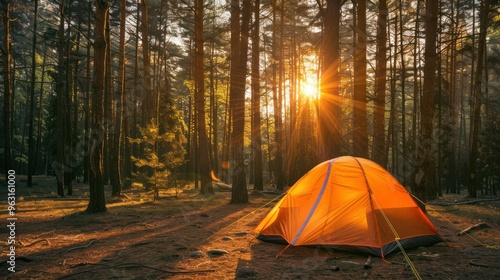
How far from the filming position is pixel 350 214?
6398 mm

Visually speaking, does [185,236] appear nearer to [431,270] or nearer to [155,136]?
[431,270]

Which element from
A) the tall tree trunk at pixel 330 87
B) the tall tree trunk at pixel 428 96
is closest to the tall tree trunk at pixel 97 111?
the tall tree trunk at pixel 330 87

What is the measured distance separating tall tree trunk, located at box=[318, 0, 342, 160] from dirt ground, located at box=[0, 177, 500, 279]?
10.3 feet

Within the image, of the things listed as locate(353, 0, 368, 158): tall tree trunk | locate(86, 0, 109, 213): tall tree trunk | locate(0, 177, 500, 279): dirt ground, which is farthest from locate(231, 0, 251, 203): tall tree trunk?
locate(86, 0, 109, 213): tall tree trunk

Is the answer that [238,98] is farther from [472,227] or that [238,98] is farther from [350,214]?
[472,227]

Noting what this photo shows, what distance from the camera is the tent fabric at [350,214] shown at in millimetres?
6117

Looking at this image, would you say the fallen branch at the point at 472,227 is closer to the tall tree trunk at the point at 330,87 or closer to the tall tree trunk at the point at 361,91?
the tall tree trunk at the point at 330,87

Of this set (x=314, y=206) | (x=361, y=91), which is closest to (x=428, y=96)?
(x=361, y=91)

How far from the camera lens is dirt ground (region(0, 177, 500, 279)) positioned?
5.07 meters

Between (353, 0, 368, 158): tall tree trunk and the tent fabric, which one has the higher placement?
(353, 0, 368, 158): tall tree trunk

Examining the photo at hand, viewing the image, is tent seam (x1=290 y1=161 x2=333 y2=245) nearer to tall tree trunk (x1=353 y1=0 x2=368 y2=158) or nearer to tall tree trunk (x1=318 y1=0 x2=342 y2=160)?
tall tree trunk (x1=318 y1=0 x2=342 y2=160)

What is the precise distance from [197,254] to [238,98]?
7.22 metres

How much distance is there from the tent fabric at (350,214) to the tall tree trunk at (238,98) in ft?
17.2

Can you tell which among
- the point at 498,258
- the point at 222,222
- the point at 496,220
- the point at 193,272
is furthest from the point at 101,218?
the point at 496,220
